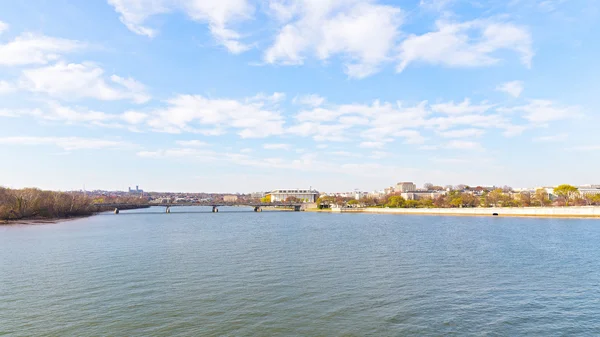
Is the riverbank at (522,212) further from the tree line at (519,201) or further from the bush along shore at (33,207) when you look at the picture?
the bush along shore at (33,207)

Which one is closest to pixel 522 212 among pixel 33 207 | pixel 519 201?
pixel 519 201

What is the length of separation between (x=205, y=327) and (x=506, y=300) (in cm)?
1580

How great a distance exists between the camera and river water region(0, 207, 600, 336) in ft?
55.1

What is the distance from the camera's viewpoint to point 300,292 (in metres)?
22.2

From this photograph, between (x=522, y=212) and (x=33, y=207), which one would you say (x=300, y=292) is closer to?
(x=33, y=207)

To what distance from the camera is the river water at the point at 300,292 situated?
16781 mm

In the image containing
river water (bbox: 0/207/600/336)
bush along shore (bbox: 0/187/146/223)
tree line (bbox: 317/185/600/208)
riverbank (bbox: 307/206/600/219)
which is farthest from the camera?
tree line (bbox: 317/185/600/208)

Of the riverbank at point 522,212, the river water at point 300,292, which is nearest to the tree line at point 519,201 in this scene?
the riverbank at point 522,212

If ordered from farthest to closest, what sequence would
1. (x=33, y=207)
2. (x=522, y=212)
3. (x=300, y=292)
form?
(x=522, y=212) → (x=33, y=207) → (x=300, y=292)

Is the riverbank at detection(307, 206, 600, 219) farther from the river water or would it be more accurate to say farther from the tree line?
the river water

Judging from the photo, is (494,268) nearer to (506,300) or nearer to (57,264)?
(506,300)

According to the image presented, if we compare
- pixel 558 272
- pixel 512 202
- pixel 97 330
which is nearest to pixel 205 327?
pixel 97 330

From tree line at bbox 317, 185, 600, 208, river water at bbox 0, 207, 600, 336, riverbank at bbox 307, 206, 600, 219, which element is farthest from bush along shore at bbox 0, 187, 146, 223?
Result: tree line at bbox 317, 185, 600, 208

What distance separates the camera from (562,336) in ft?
51.7
